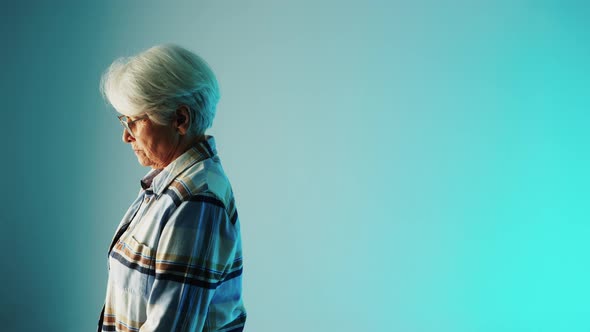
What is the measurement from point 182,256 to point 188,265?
0.02 metres

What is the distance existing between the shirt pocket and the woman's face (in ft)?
0.58

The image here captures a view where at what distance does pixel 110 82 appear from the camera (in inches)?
45.0

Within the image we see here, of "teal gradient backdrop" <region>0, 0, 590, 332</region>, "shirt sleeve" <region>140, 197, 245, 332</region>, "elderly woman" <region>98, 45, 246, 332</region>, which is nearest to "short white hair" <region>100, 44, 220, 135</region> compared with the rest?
"elderly woman" <region>98, 45, 246, 332</region>

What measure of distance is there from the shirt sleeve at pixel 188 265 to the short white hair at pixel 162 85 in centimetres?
20

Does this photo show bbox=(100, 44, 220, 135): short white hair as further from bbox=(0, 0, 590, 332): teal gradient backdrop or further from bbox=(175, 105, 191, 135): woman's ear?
bbox=(0, 0, 590, 332): teal gradient backdrop

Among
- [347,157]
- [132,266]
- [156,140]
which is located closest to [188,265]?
[132,266]

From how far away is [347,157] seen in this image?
7.87 feet

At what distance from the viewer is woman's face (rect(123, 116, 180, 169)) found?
45.6 inches

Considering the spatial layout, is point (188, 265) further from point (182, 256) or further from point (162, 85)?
point (162, 85)

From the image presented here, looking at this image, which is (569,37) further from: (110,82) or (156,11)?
(110,82)

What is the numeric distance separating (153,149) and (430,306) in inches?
62.4

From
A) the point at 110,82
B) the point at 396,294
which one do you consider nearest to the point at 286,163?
the point at 396,294

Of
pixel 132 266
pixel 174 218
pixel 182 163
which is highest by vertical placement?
pixel 182 163

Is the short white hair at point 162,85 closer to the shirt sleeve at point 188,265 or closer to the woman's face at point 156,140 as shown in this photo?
the woman's face at point 156,140
